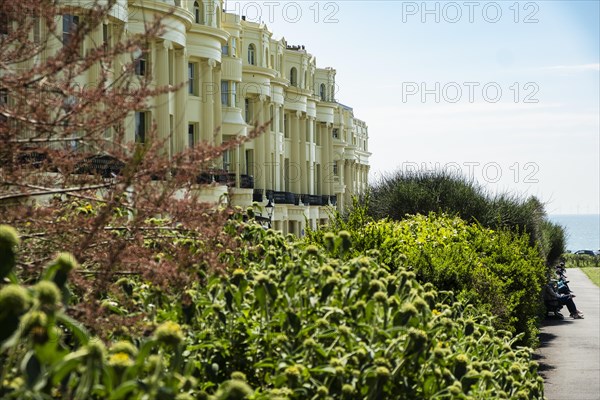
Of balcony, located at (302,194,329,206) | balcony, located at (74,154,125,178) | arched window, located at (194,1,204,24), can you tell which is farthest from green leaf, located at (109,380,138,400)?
balcony, located at (302,194,329,206)

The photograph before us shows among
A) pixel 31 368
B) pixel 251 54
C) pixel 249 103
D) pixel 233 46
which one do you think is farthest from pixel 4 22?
pixel 249 103

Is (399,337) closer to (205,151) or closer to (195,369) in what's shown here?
(195,369)

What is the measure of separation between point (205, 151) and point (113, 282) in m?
1.21

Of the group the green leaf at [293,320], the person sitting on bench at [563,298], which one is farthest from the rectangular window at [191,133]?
the green leaf at [293,320]

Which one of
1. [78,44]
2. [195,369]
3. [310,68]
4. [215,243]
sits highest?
[310,68]

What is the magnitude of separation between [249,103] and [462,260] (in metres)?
40.7

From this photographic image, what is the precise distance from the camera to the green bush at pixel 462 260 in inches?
495

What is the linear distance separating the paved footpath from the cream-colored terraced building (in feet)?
27.4

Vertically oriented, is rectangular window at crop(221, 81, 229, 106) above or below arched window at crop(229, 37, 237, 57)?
below

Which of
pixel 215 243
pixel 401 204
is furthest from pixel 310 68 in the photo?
pixel 215 243

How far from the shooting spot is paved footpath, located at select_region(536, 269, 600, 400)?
1742cm

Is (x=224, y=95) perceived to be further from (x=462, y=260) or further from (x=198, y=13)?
(x=462, y=260)

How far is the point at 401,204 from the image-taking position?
107ft

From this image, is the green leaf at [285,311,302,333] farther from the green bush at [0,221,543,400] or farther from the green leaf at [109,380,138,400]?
the green leaf at [109,380,138,400]
